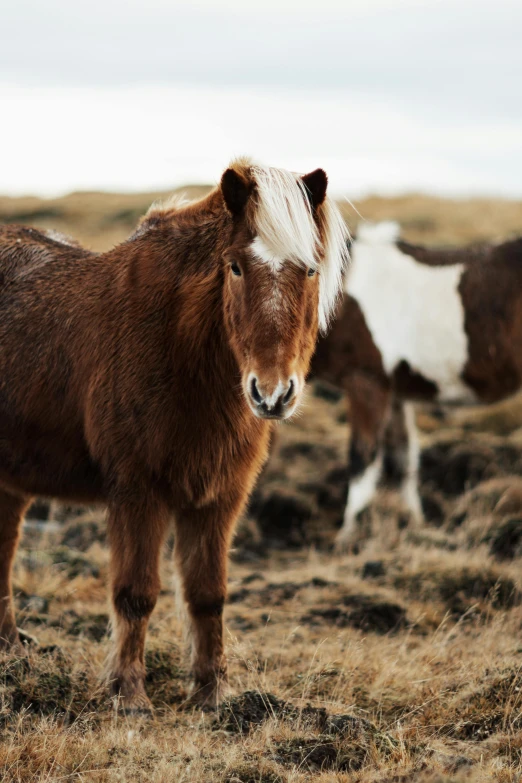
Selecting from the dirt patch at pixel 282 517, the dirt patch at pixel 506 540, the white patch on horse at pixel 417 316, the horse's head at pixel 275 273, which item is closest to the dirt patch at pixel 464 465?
the white patch on horse at pixel 417 316

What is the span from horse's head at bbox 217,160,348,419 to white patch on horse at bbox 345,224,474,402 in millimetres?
4669

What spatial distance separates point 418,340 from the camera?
8641 millimetres

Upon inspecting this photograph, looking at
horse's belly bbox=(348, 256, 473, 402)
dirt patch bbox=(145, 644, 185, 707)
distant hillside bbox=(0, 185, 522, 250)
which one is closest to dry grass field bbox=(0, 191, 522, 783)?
dirt patch bbox=(145, 644, 185, 707)

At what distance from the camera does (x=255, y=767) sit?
11.6ft

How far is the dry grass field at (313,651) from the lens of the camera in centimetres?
362

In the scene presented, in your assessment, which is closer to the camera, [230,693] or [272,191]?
[272,191]

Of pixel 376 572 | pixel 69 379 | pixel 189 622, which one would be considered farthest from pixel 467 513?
pixel 69 379

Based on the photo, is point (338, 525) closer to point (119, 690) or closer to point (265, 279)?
point (119, 690)

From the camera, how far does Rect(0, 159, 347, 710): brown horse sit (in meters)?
3.82

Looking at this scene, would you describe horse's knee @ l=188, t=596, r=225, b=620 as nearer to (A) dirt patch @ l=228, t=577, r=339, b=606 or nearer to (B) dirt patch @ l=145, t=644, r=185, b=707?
(B) dirt patch @ l=145, t=644, r=185, b=707

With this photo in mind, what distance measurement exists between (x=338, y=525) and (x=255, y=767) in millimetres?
5417

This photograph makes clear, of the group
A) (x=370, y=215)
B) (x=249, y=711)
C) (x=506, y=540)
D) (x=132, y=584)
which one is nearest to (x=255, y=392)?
(x=132, y=584)

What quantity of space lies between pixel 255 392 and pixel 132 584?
123 centimetres

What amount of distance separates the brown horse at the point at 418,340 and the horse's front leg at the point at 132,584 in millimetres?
4299
